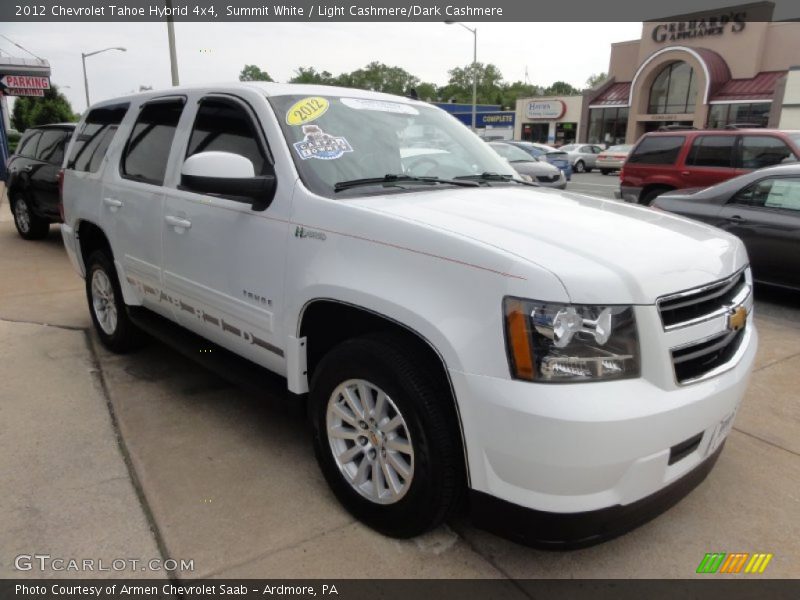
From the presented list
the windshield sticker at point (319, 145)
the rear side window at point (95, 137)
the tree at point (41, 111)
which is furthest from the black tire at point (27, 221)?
the tree at point (41, 111)

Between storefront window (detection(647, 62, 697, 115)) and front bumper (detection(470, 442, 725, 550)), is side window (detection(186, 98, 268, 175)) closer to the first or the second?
front bumper (detection(470, 442, 725, 550))

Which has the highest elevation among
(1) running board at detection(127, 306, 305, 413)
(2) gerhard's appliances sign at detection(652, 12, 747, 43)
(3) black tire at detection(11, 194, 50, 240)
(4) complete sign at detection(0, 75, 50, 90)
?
(2) gerhard's appliances sign at detection(652, 12, 747, 43)

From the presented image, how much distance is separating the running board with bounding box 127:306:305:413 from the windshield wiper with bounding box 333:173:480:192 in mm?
1042

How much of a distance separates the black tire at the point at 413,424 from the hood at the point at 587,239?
0.54m

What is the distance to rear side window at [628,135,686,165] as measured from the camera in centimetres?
1056

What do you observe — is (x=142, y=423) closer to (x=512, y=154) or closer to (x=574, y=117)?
(x=512, y=154)

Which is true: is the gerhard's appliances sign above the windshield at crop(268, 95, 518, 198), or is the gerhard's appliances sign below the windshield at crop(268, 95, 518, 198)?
above

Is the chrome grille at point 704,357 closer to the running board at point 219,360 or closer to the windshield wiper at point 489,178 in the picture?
the windshield wiper at point 489,178

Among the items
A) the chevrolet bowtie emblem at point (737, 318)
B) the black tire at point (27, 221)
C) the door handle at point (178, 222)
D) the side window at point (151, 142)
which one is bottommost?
the black tire at point (27, 221)

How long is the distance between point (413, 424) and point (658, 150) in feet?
33.1

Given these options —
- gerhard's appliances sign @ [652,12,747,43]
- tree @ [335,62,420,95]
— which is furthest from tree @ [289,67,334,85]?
gerhard's appliances sign @ [652,12,747,43]

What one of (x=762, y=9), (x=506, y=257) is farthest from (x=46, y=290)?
(x=762, y=9)

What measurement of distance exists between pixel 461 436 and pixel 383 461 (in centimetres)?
48

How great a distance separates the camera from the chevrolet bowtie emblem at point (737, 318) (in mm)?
2479
